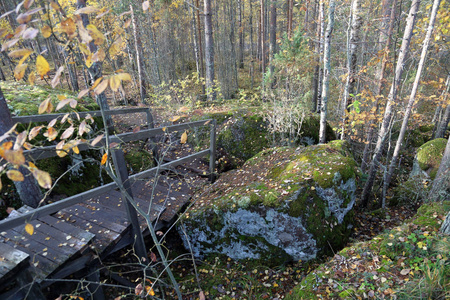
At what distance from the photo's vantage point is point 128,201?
3.36m

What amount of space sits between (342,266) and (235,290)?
1698mm

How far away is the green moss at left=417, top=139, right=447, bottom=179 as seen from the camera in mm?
6234

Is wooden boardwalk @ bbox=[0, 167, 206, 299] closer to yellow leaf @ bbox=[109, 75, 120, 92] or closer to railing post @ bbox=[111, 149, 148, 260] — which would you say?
railing post @ bbox=[111, 149, 148, 260]

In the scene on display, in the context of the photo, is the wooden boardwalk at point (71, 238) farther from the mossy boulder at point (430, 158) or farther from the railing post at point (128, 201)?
the mossy boulder at point (430, 158)

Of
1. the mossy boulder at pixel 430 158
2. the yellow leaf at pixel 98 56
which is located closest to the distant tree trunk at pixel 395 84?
the mossy boulder at pixel 430 158

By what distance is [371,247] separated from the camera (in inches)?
121

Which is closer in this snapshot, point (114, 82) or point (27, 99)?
point (114, 82)

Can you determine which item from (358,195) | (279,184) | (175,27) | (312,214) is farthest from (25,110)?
(175,27)

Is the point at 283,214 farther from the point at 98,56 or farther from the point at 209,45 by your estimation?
the point at 209,45

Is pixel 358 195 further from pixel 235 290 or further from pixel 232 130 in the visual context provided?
pixel 235 290

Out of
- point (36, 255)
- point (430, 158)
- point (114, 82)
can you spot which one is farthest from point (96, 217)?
point (430, 158)

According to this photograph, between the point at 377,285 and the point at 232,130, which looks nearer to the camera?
the point at 377,285

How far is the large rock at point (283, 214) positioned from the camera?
3.68 m

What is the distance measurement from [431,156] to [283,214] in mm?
5434
